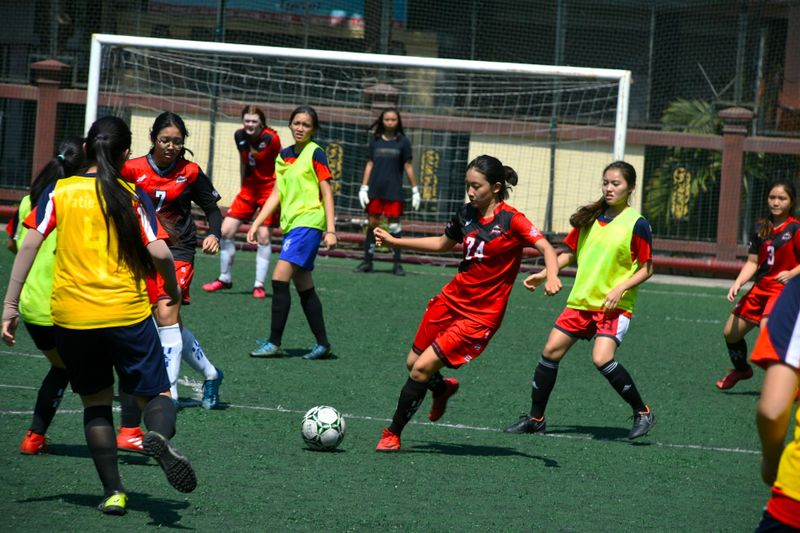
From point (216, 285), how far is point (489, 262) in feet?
20.6

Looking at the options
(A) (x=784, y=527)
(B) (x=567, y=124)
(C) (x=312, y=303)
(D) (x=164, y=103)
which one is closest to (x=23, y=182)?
(D) (x=164, y=103)

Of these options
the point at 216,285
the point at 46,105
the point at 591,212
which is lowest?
the point at 216,285

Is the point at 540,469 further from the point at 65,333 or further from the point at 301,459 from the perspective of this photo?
the point at 65,333

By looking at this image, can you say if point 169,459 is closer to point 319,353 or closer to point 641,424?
point 641,424

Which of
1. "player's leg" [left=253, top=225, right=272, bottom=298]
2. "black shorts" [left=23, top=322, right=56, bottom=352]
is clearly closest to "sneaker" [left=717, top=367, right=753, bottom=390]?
"player's leg" [left=253, top=225, right=272, bottom=298]

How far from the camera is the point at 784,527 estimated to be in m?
2.96

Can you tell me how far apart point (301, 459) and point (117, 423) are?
1.18 metres

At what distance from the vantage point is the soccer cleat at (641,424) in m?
6.80

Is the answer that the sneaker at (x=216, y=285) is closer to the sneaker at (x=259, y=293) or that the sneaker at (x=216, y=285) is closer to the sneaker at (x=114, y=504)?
the sneaker at (x=259, y=293)

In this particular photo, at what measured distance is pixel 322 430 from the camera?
596 cm

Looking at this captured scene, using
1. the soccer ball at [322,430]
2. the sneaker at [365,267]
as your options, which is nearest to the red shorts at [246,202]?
the sneaker at [365,267]

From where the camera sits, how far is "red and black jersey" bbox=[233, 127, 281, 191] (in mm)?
11555

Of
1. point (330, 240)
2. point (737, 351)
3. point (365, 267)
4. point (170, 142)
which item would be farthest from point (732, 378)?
point (365, 267)

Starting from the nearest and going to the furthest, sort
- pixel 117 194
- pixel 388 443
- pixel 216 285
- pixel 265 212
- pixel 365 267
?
pixel 117 194 → pixel 388 443 → pixel 265 212 → pixel 216 285 → pixel 365 267
